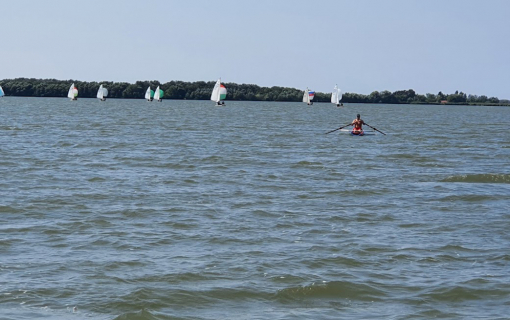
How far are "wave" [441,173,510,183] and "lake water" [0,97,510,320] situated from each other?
0.41 ft

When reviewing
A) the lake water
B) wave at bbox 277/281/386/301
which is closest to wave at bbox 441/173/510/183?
the lake water

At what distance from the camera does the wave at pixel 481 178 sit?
2689cm

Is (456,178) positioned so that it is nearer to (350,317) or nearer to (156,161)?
(156,161)

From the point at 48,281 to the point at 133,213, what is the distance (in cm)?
616

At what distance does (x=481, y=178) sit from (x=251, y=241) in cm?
1409

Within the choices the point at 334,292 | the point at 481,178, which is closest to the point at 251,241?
the point at 334,292

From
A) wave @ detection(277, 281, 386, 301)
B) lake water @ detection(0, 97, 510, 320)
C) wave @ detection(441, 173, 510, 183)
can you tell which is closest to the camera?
lake water @ detection(0, 97, 510, 320)

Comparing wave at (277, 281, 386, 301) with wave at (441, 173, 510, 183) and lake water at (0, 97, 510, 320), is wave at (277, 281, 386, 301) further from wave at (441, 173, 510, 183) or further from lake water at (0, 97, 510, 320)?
wave at (441, 173, 510, 183)

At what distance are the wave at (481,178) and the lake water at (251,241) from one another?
12 cm

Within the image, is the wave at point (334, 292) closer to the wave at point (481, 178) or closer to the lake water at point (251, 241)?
the lake water at point (251, 241)

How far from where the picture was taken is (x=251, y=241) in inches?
617


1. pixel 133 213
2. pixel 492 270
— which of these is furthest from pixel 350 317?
pixel 133 213

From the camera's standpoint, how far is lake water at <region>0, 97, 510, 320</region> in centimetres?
1176

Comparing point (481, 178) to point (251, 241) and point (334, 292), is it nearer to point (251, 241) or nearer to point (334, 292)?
point (251, 241)
